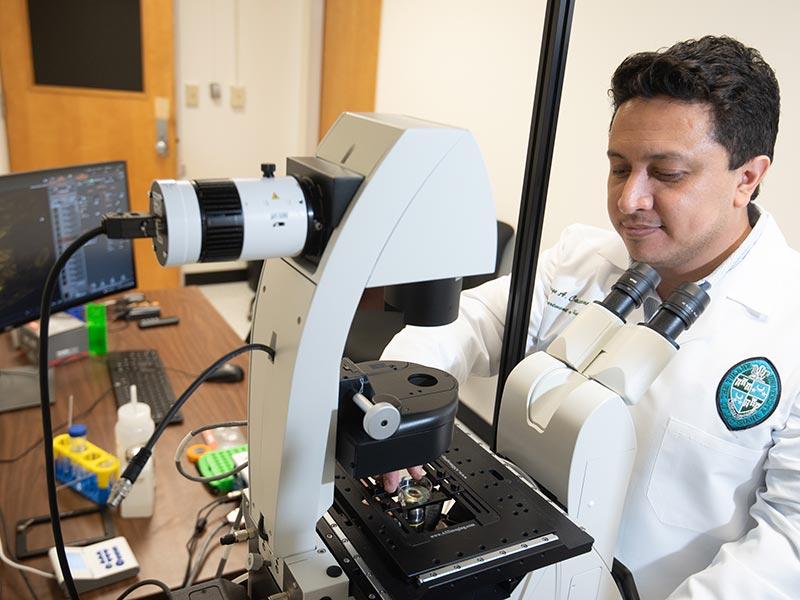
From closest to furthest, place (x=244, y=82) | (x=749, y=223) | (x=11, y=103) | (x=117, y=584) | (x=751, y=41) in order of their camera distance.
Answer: (x=117, y=584)
(x=749, y=223)
(x=751, y=41)
(x=11, y=103)
(x=244, y=82)

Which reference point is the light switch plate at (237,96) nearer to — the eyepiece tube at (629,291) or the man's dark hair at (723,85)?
the man's dark hair at (723,85)

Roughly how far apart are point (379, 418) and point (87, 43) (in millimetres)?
3613

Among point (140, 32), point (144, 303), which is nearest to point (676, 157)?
point (144, 303)

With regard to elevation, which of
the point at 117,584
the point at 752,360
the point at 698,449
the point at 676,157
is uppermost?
the point at 676,157

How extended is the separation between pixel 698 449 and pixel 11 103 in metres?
3.71

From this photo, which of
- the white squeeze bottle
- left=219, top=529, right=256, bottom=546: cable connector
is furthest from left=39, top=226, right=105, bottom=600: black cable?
the white squeeze bottle

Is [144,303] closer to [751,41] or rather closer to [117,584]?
[117,584]

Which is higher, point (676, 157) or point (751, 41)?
point (751, 41)

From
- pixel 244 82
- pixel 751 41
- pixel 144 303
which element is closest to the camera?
pixel 751 41

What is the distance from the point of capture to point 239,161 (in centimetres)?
426

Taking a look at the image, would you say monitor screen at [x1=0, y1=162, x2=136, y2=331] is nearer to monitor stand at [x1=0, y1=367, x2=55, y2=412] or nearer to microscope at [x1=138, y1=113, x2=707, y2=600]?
monitor stand at [x1=0, y1=367, x2=55, y2=412]

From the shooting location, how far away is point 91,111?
359cm

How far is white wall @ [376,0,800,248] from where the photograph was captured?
5.33ft

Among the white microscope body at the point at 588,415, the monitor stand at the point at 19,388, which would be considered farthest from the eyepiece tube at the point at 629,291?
the monitor stand at the point at 19,388
